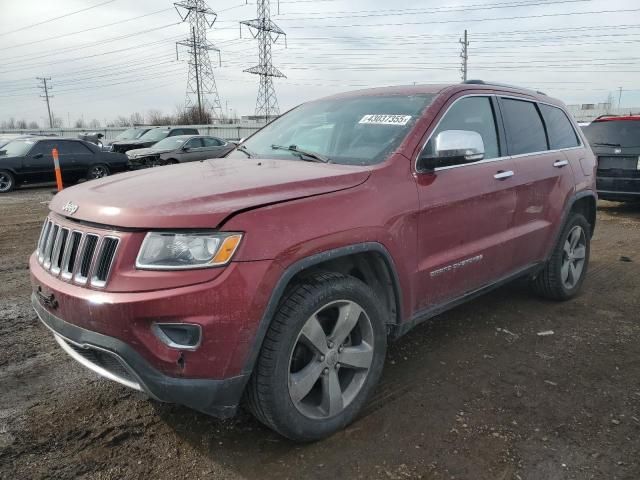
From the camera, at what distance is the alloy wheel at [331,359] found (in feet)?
8.45

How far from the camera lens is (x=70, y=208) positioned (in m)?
2.60

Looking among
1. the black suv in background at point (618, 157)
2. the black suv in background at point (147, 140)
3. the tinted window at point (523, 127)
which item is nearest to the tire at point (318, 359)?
the tinted window at point (523, 127)

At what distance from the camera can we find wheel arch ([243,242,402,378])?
2.34 meters

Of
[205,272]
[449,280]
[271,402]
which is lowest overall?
[271,402]

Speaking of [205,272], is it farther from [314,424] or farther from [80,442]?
[80,442]

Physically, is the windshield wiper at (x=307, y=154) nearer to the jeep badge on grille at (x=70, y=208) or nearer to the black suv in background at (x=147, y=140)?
the jeep badge on grille at (x=70, y=208)

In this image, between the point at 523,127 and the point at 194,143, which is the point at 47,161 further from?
the point at 523,127

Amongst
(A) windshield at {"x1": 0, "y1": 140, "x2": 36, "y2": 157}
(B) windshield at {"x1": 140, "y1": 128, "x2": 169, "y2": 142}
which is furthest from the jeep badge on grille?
(B) windshield at {"x1": 140, "y1": 128, "x2": 169, "y2": 142}

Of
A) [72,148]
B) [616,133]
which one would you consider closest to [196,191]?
[616,133]

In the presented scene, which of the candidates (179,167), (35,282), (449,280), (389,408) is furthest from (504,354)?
(35,282)

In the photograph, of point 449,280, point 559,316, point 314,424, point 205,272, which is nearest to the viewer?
point 205,272

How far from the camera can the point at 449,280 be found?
3.32 m

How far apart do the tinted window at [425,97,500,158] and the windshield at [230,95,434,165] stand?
0.65 feet

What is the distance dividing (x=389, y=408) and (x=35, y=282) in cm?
204
